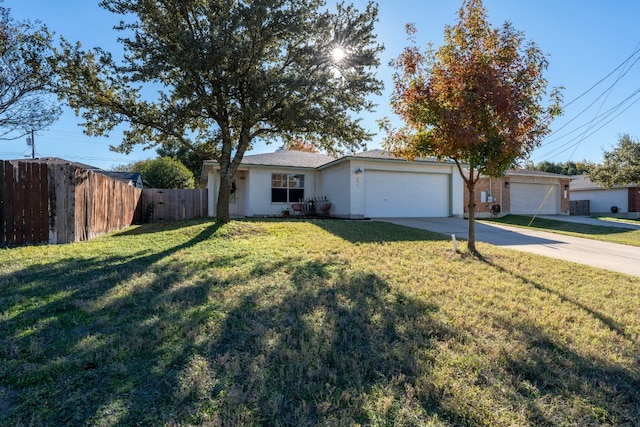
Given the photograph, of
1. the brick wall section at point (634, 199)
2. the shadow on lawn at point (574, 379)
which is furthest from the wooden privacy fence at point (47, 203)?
the brick wall section at point (634, 199)

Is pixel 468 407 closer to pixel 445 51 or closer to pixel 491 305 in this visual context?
pixel 491 305

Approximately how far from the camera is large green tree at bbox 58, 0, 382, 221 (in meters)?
9.06

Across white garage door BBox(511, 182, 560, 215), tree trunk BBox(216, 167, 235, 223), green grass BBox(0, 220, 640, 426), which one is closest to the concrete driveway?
green grass BBox(0, 220, 640, 426)

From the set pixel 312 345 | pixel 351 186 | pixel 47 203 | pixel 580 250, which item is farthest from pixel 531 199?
pixel 47 203

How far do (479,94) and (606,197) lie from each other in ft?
96.3

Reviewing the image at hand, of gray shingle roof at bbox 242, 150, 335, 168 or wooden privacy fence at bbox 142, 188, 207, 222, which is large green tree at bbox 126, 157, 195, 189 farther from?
gray shingle roof at bbox 242, 150, 335, 168

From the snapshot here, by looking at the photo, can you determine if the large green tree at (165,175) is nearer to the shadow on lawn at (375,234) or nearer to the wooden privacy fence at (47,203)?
the wooden privacy fence at (47,203)

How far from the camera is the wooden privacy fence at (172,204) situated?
17.2 metres

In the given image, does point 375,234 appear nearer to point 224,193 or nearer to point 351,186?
point 224,193

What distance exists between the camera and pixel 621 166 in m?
23.4

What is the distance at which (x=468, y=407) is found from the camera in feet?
7.38

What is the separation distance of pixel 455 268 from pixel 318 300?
10.3ft

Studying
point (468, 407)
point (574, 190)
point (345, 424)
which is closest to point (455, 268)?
point (468, 407)

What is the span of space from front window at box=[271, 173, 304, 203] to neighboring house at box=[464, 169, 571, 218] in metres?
10.3
